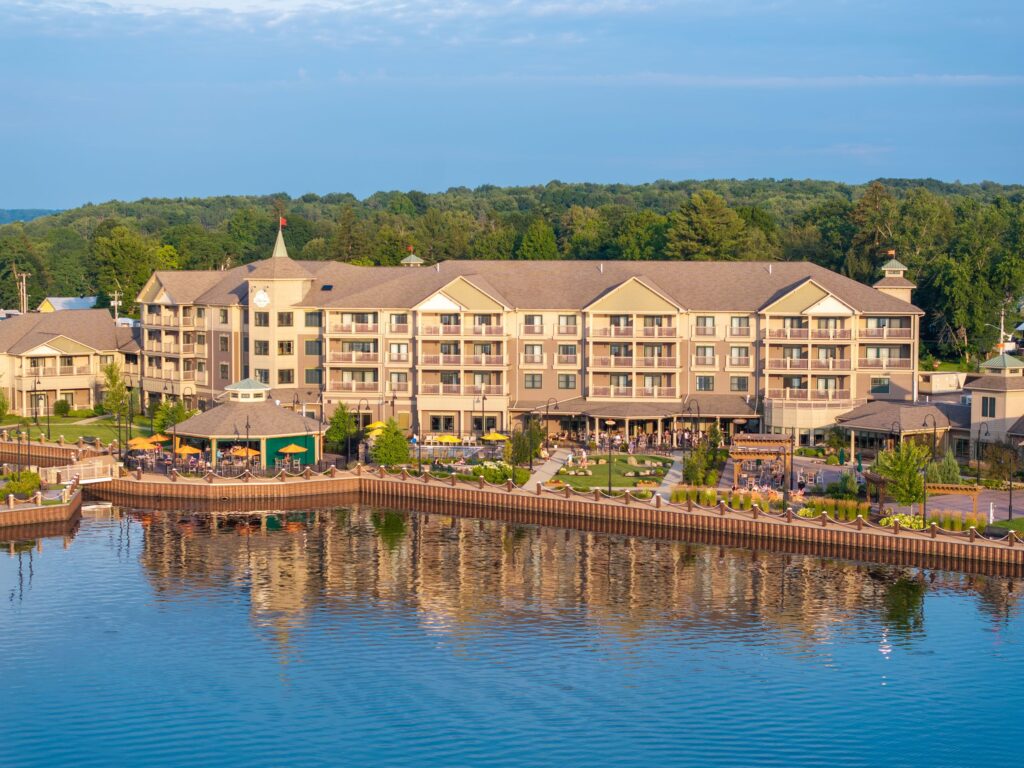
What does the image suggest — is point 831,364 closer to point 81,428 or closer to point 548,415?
point 548,415

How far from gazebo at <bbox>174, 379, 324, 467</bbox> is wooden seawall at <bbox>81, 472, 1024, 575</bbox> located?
3.78 meters

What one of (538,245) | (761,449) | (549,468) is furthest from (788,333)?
(538,245)

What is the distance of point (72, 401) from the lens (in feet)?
349

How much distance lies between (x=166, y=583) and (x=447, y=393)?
112 feet

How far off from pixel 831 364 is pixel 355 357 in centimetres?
2862

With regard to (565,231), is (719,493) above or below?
below

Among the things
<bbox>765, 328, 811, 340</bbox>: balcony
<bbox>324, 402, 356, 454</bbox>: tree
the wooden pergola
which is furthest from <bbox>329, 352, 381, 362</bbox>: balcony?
the wooden pergola

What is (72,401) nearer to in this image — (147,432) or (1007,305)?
(147,432)

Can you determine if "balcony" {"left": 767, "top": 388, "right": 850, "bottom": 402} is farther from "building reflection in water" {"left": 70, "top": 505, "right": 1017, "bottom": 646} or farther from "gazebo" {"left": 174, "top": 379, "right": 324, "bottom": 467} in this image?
"gazebo" {"left": 174, "top": 379, "right": 324, "bottom": 467}

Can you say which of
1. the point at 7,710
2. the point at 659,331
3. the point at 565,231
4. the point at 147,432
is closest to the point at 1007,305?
the point at 659,331

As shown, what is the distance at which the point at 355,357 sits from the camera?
306ft

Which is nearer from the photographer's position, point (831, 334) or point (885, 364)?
point (831, 334)

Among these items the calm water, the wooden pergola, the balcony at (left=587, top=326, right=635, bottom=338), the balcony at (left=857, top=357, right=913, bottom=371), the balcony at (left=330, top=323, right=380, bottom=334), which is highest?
the balcony at (left=330, top=323, right=380, bottom=334)

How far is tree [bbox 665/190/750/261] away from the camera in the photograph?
127438 millimetres
